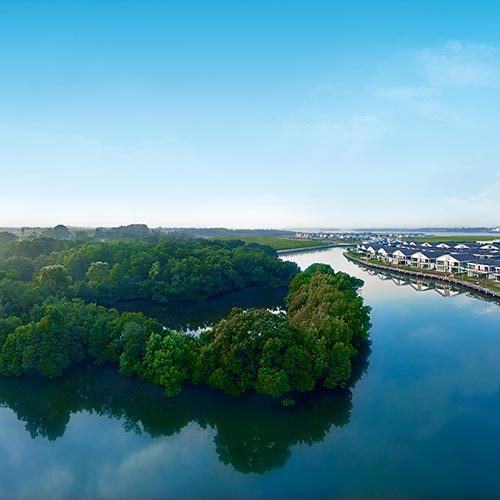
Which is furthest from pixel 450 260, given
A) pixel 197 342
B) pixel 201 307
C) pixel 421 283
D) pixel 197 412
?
pixel 197 412

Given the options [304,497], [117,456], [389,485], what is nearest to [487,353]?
[389,485]

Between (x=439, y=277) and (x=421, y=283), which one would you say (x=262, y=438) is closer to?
(x=421, y=283)

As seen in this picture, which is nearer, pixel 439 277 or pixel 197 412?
pixel 197 412

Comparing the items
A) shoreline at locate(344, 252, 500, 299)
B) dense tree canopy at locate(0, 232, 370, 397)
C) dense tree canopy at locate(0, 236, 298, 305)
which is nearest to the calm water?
dense tree canopy at locate(0, 232, 370, 397)

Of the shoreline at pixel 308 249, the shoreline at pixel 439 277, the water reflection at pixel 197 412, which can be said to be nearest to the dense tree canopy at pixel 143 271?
the water reflection at pixel 197 412

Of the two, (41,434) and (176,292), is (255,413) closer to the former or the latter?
(41,434)

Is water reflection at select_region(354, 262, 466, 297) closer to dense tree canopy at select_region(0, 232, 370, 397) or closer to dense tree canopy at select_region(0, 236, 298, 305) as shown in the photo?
dense tree canopy at select_region(0, 236, 298, 305)
